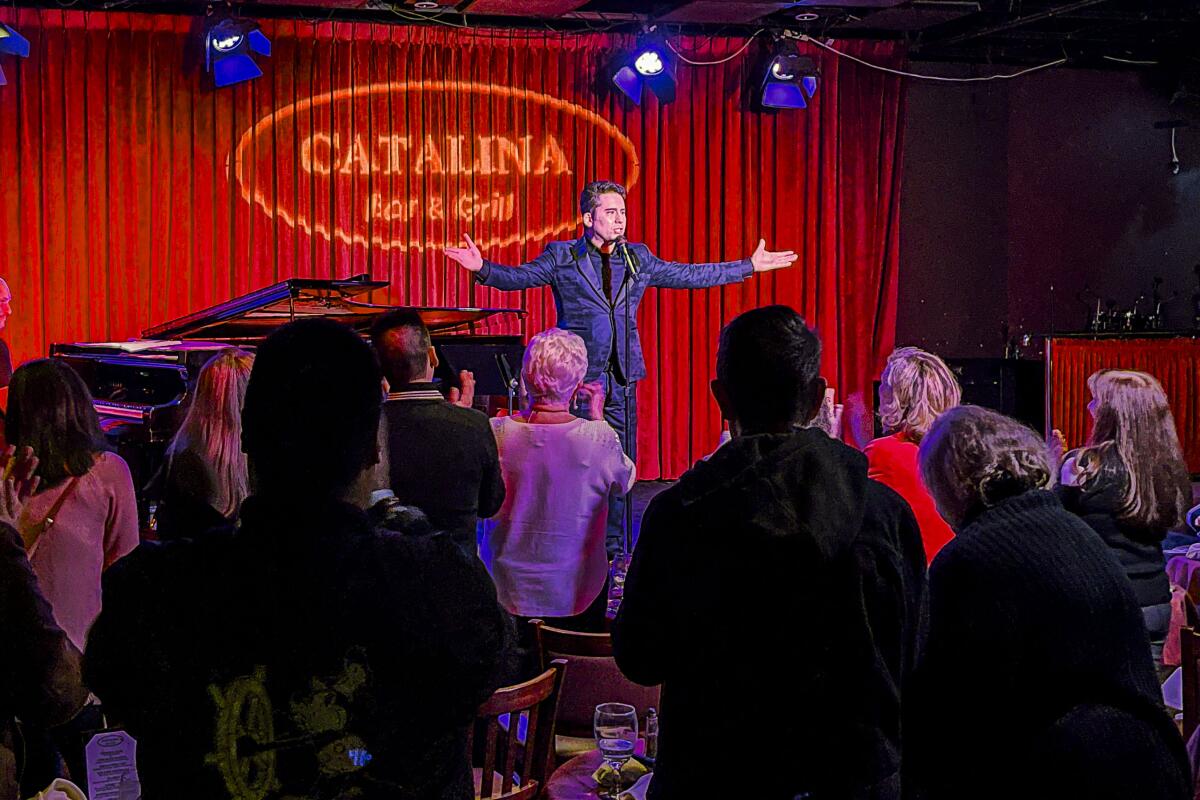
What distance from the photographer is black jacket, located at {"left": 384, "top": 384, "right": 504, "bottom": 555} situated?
3105 millimetres

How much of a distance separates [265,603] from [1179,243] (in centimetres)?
964

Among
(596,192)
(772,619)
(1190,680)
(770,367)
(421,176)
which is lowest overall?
(1190,680)

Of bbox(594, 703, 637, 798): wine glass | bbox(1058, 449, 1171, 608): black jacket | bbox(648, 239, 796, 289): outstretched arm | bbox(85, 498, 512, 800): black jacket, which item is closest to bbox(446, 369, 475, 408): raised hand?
bbox(648, 239, 796, 289): outstretched arm

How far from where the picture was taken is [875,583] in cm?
181

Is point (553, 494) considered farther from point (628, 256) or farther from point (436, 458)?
point (628, 256)

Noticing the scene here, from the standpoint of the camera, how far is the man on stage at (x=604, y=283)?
19.1ft

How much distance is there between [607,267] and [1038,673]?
162 inches

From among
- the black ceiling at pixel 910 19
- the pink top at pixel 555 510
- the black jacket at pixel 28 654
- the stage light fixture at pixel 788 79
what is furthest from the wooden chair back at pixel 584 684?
the stage light fixture at pixel 788 79

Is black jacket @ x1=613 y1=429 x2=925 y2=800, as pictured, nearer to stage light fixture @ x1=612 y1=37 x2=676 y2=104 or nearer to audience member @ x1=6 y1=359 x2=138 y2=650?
audience member @ x1=6 y1=359 x2=138 y2=650

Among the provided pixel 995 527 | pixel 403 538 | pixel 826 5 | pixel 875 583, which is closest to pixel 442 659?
pixel 403 538

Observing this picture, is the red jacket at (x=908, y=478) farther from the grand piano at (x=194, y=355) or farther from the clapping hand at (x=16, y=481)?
the grand piano at (x=194, y=355)

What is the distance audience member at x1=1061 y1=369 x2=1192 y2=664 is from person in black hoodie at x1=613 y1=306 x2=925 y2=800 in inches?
85.1

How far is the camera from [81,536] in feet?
9.21

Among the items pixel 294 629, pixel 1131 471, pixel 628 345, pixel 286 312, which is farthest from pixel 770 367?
pixel 286 312
